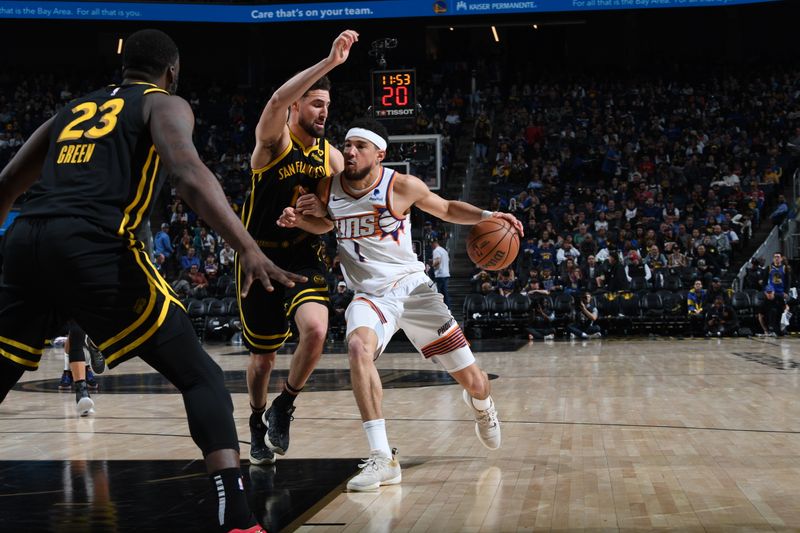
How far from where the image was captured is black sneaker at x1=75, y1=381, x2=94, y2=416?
748cm

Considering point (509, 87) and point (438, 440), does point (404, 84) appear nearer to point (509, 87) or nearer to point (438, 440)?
point (438, 440)

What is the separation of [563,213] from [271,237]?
15611mm

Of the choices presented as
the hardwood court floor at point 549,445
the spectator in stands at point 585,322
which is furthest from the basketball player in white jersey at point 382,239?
the spectator in stands at point 585,322

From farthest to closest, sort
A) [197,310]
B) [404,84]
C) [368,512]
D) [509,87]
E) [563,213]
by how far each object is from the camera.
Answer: [509,87]
[563,213]
[197,310]
[404,84]
[368,512]

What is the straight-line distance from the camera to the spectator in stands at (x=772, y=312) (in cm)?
1634

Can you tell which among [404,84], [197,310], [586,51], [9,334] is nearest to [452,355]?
[9,334]

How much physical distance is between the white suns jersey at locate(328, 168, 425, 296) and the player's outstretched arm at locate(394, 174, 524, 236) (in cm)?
6

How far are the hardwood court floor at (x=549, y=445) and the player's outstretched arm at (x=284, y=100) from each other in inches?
67.7

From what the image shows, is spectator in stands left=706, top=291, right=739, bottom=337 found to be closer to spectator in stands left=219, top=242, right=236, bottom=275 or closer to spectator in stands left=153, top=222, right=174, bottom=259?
spectator in stands left=219, top=242, right=236, bottom=275

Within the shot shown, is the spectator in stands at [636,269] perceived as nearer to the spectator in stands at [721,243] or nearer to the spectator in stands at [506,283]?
the spectator in stands at [721,243]

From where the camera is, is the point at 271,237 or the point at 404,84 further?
the point at 404,84

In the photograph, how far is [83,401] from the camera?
7.48 metres

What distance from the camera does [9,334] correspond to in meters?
3.15

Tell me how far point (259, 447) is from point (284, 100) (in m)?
1.87
